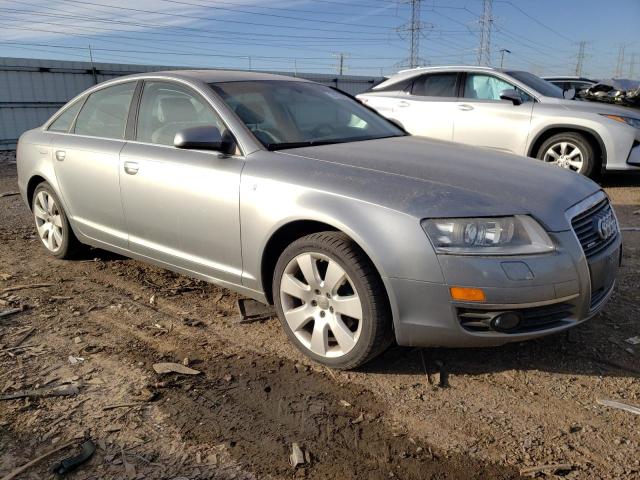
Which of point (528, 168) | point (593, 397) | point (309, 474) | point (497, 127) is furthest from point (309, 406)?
point (497, 127)

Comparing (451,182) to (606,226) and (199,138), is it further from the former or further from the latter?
(199,138)

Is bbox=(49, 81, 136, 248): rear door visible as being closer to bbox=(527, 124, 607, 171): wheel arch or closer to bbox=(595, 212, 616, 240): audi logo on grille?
bbox=(595, 212, 616, 240): audi logo on grille

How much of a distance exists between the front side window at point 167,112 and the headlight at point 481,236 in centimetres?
171

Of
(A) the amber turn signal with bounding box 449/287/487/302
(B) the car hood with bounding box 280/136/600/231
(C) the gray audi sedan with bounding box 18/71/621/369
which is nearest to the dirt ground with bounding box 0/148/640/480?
(C) the gray audi sedan with bounding box 18/71/621/369

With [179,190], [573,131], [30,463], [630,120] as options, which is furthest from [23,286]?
[630,120]

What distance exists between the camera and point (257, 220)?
3.03 m

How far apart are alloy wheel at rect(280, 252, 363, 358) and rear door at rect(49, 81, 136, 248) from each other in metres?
1.64

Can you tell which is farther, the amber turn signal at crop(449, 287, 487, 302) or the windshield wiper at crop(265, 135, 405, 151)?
the windshield wiper at crop(265, 135, 405, 151)

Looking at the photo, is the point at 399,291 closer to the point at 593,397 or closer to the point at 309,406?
the point at 309,406

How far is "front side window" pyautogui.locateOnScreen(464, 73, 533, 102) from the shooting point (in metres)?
7.72

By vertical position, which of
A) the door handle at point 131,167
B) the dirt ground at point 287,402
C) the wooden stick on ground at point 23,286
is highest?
the door handle at point 131,167

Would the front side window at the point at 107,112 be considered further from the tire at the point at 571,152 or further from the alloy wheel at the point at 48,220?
the tire at the point at 571,152

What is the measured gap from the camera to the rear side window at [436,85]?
8.05 metres

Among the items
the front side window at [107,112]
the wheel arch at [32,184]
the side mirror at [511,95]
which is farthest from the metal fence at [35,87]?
the front side window at [107,112]
